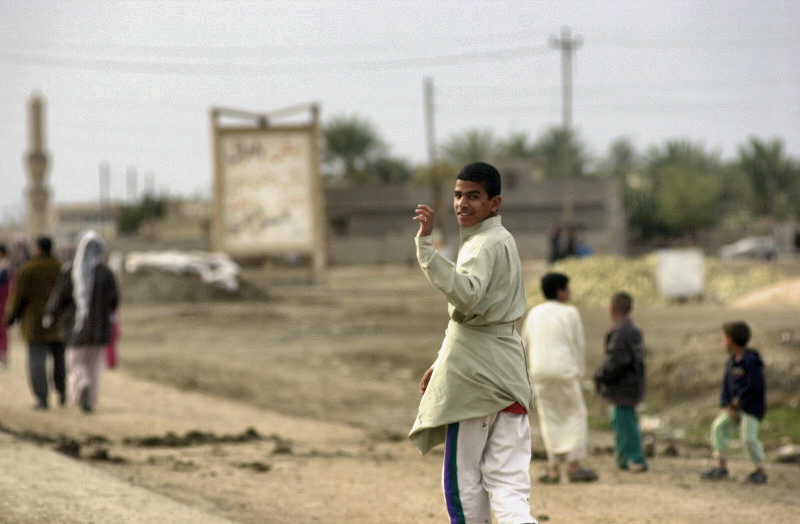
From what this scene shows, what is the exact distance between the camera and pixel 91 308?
11125mm

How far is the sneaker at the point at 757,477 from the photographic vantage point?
7.74m

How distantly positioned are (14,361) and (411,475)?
9.99 m

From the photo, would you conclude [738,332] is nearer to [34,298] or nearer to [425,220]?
[425,220]

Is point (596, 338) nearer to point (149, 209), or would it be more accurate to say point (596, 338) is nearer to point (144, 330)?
point (144, 330)

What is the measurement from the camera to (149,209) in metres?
84.1

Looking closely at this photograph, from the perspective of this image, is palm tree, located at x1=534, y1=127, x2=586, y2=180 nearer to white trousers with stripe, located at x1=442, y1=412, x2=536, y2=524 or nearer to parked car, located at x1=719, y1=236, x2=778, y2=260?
parked car, located at x1=719, y1=236, x2=778, y2=260

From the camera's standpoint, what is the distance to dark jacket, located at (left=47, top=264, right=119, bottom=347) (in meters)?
11.1

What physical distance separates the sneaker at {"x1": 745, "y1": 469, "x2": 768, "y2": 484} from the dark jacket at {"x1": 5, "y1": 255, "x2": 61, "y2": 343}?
6923mm

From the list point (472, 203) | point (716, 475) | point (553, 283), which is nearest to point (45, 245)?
point (553, 283)

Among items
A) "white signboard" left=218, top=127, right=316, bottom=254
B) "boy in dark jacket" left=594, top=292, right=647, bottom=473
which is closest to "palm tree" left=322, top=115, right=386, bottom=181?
"white signboard" left=218, top=127, right=316, bottom=254

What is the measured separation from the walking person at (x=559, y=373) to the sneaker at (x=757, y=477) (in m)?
1.08

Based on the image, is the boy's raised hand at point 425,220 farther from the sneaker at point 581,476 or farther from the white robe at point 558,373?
the sneaker at point 581,476

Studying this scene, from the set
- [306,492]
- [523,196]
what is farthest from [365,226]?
[306,492]

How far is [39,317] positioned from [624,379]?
622cm
